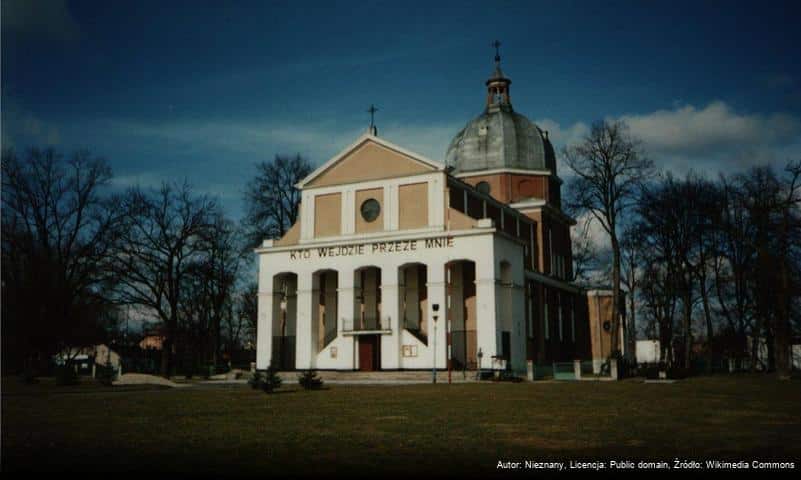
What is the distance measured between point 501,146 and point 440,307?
18.2 metres

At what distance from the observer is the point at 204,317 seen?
54719 mm

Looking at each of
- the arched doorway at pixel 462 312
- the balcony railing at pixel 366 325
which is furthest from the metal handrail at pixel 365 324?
the arched doorway at pixel 462 312

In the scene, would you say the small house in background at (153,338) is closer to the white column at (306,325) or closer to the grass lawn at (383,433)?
the white column at (306,325)

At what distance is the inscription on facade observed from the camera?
130 ft

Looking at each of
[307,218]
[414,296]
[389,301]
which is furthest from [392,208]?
[307,218]

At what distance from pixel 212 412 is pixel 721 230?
1232 inches

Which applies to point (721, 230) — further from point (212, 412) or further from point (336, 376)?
point (212, 412)

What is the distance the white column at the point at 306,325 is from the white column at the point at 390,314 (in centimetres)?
452

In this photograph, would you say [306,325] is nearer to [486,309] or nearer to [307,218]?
[307,218]

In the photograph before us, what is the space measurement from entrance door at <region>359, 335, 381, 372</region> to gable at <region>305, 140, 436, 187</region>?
931 cm

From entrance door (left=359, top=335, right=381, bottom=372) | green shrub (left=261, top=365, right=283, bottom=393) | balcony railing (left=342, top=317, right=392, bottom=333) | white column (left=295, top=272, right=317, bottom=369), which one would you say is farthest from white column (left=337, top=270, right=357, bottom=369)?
green shrub (left=261, top=365, right=283, bottom=393)

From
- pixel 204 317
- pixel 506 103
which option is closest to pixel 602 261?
pixel 506 103

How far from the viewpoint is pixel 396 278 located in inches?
1578

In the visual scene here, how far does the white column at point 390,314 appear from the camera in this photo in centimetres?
3931
